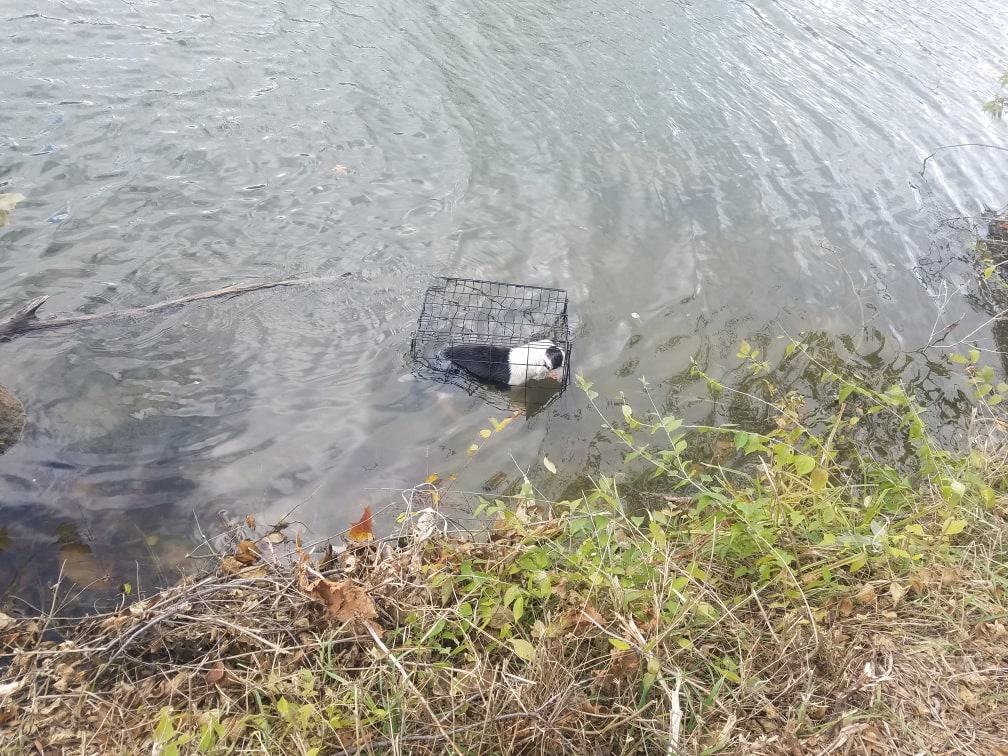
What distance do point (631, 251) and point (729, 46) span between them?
18.6 feet

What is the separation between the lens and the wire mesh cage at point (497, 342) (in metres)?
4.79

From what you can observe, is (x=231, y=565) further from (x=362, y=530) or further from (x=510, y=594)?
(x=510, y=594)

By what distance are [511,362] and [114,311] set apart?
124 inches

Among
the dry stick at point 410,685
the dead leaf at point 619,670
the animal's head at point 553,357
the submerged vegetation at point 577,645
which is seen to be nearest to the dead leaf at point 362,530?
the submerged vegetation at point 577,645

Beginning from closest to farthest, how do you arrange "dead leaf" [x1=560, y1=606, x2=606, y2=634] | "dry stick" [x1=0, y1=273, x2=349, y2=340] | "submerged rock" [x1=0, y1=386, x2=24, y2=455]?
"dead leaf" [x1=560, y1=606, x2=606, y2=634], "submerged rock" [x1=0, y1=386, x2=24, y2=455], "dry stick" [x1=0, y1=273, x2=349, y2=340]

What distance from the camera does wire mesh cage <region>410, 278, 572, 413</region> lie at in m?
4.79

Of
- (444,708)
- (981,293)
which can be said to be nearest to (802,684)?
(444,708)

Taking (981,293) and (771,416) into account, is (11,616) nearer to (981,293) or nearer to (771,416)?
(771,416)

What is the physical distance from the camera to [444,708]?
7.95 feet

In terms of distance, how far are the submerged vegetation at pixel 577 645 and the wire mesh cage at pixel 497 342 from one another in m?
1.72

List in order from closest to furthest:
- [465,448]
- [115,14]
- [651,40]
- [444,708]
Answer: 1. [444,708]
2. [465,448]
3. [115,14]
4. [651,40]

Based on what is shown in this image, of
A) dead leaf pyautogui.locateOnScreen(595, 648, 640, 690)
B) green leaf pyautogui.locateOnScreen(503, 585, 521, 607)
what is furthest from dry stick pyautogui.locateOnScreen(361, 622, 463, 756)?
dead leaf pyautogui.locateOnScreen(595, 648, 640, 690)

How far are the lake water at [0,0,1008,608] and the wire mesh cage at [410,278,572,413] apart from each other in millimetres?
168

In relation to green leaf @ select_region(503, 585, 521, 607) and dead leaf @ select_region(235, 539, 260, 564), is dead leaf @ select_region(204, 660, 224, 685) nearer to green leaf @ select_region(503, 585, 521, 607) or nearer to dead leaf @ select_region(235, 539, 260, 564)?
dead leaf @ select_region(235, 539, 260, 564)
